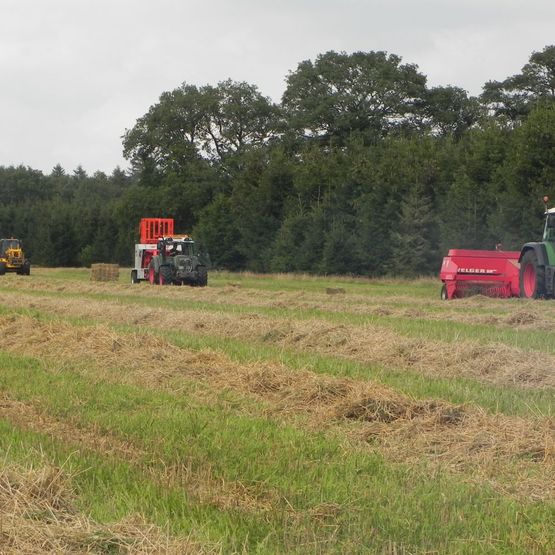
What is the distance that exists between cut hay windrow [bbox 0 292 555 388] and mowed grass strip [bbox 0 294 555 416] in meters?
0.01

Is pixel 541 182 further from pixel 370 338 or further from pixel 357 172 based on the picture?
pixel 370 338

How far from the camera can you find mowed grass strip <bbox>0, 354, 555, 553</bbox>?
4617 mm

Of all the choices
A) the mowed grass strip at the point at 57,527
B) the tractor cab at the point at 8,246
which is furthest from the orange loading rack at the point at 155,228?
the mowed grass strip at the point at 57,527

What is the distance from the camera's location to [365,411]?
25.1 feet

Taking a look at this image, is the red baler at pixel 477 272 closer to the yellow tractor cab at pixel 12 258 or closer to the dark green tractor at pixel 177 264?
the dark green tractor at pixel 177 264

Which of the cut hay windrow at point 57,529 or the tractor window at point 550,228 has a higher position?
the tractor window at point 550,228

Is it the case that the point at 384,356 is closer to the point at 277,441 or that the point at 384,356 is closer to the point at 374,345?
the point at 374,345

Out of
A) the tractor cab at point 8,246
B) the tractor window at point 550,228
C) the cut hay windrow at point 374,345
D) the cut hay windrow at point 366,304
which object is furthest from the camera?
the tractor cab at point 8,246

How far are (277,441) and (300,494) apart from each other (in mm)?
1356

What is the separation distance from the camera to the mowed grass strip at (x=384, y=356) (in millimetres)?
8789

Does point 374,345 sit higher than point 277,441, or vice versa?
point 374,345

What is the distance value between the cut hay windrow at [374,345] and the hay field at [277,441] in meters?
0.04

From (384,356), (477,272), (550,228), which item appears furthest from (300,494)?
→ (477,272)

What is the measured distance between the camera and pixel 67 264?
74.8 meters
